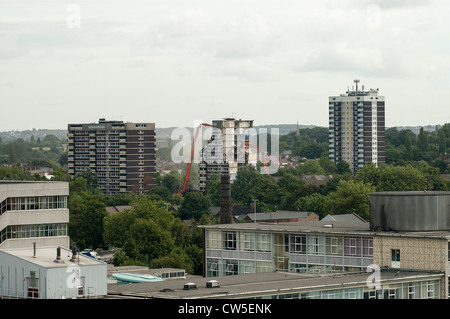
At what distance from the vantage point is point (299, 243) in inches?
2899

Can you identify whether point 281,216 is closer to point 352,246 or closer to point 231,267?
point 231,267

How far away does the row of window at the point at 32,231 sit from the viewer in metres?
80.2

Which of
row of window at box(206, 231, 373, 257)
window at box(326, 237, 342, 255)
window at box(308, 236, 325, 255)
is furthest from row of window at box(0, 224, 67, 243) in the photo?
window at box(326, 237, 342, 255)

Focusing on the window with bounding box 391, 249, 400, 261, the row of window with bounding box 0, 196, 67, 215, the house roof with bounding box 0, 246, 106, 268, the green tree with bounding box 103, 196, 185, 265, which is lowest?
the green tree with bounding box 103, 196, 185, 265

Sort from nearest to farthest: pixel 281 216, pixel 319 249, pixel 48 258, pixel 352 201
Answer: pixel 48 258 → pixel 319 249 → pixel 352 201 → pixel 281 216

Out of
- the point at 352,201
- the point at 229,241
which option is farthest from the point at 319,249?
the point at 352,201

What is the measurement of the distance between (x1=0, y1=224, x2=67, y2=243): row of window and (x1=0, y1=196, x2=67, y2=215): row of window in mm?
1556

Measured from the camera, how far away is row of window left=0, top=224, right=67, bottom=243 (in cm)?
8019

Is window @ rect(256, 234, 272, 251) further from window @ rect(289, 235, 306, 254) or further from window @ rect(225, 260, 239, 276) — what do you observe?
window @ rect(225, 260, 239, 276)

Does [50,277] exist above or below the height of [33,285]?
above

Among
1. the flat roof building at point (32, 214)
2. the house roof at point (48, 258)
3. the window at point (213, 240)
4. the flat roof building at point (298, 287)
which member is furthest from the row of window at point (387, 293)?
the flat roof building at point (32, 214)

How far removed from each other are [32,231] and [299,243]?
2323 centimetres

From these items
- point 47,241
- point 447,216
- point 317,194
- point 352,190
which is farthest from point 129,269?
point 317,194

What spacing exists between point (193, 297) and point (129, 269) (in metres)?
35.7
